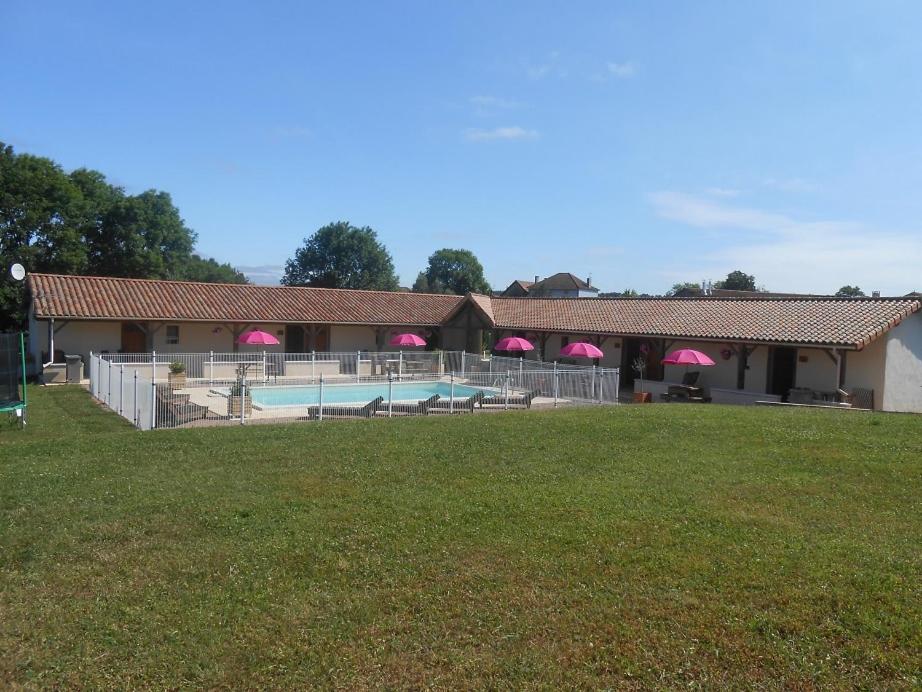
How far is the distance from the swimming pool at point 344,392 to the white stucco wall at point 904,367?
1207cm

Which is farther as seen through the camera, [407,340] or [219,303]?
[407,340]

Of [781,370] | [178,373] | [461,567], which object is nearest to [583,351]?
[781,370]

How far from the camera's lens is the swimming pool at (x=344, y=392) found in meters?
22.7

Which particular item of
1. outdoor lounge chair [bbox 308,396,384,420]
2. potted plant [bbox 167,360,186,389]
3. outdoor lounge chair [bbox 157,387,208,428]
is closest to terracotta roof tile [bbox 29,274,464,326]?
potted plant [bbox 167,360,186,389]

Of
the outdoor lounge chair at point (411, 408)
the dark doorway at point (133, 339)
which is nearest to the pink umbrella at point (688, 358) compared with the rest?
the outdoor lounge chair at point (411, 408)

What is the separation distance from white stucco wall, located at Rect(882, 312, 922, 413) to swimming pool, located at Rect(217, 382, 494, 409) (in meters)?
12.1

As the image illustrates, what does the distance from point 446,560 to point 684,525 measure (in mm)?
2618

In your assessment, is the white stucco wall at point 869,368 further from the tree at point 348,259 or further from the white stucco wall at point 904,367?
the tree at point 348,259

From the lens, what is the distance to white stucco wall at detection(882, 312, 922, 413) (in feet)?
66.7

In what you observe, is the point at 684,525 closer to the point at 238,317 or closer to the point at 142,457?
the point at 142,457

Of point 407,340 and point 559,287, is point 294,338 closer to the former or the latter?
point 407,340

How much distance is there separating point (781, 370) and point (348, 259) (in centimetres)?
5944

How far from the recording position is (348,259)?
250 ft

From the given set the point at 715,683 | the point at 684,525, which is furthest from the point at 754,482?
the point at 715,683
